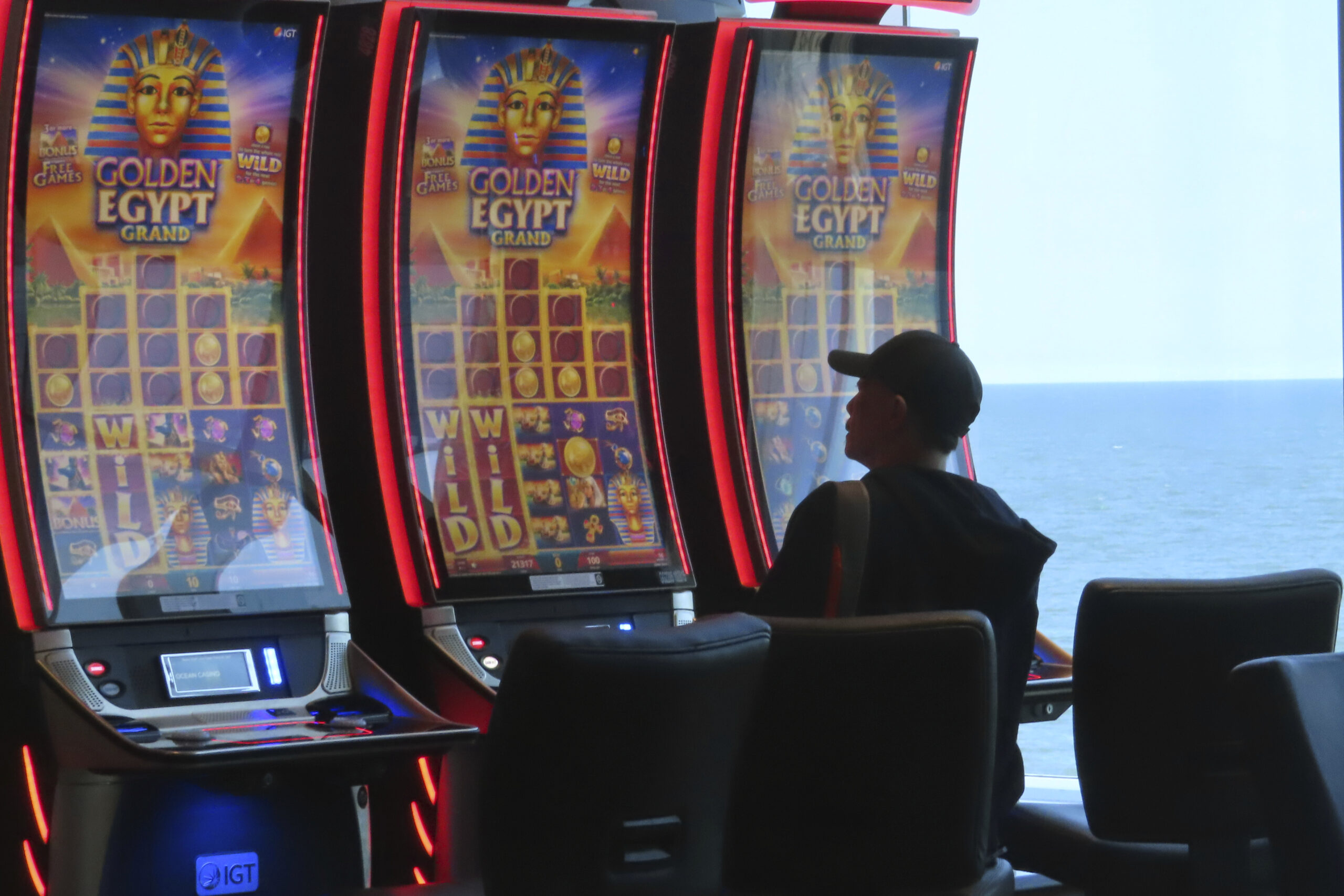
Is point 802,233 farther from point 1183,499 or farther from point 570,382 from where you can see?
point 1183,499

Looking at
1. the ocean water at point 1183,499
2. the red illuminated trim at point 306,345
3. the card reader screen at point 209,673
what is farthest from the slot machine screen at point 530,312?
the ocean water at point 1183,499

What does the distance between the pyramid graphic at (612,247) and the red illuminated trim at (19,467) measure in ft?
4.19

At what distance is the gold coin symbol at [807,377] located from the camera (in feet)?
13.4

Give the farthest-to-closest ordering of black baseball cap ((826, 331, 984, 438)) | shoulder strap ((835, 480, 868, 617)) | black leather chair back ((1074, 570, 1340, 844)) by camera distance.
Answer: black leather chair back ((1074, 570, 1340, 844)), black baseball cap ((826, 331, 984, 438)), shoulder strap ((835, 480, 868, 617))

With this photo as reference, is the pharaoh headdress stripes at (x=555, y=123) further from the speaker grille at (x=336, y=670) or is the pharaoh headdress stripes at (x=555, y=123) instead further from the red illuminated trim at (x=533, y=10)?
the speaker grille at (x=336, y=670)

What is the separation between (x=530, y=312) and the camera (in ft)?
12.1

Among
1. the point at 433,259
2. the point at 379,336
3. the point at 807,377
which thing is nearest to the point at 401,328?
the point at 379,336

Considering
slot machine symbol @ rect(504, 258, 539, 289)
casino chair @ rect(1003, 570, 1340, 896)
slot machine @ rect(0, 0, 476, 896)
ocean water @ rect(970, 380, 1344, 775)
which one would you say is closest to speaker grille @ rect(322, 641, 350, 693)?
slot machine @ rect(0, 0, 476, 896)

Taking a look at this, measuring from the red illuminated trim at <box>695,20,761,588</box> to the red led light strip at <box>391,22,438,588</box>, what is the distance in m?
0.86

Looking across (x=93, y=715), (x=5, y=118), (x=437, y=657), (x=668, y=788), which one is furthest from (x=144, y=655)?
(x=668, y=788)

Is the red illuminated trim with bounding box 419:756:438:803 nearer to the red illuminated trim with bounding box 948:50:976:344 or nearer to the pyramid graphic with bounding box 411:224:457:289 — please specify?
the pyramid graphic with bounding box 411:224:457:289

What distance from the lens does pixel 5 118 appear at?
3004 mm

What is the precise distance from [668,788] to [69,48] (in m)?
2.00

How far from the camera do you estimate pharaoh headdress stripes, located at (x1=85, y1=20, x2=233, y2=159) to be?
10.2ft
